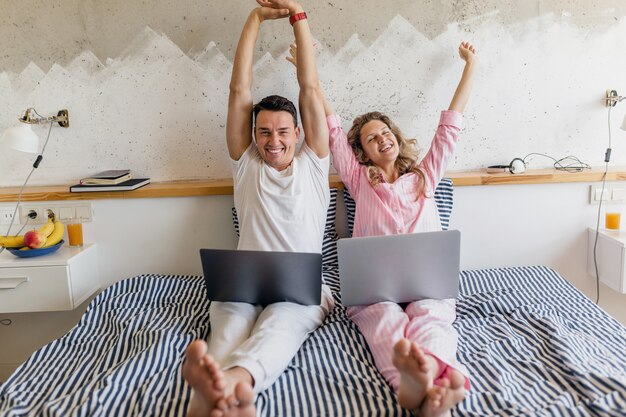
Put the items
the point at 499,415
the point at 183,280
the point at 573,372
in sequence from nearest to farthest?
the point at 499,415, the point at 573,372, the point at 183,280

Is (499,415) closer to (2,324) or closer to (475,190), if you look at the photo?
(475,190)

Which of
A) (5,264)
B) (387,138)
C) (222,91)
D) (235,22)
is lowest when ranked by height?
(5,264)

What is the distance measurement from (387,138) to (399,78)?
400mm

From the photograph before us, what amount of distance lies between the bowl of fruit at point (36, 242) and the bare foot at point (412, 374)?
1513 millimetres

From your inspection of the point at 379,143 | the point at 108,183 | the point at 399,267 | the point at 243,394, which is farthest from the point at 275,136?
the point at 243,394

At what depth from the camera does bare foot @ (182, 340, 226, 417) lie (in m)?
1.14

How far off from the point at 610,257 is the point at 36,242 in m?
2.34

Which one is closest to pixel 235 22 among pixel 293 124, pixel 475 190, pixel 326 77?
pixel 326 77

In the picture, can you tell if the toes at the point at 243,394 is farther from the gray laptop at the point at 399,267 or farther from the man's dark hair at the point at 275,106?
the man's dark hair at the point at 275,106

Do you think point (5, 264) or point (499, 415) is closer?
point (499, 415)

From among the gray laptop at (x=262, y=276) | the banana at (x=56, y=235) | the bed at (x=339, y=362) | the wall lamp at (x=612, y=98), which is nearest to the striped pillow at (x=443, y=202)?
the bed at (x=339, y=362)

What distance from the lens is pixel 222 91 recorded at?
89.1 inches

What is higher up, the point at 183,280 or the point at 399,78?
the point at 399,78

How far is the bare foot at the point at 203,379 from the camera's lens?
44.8 inches
